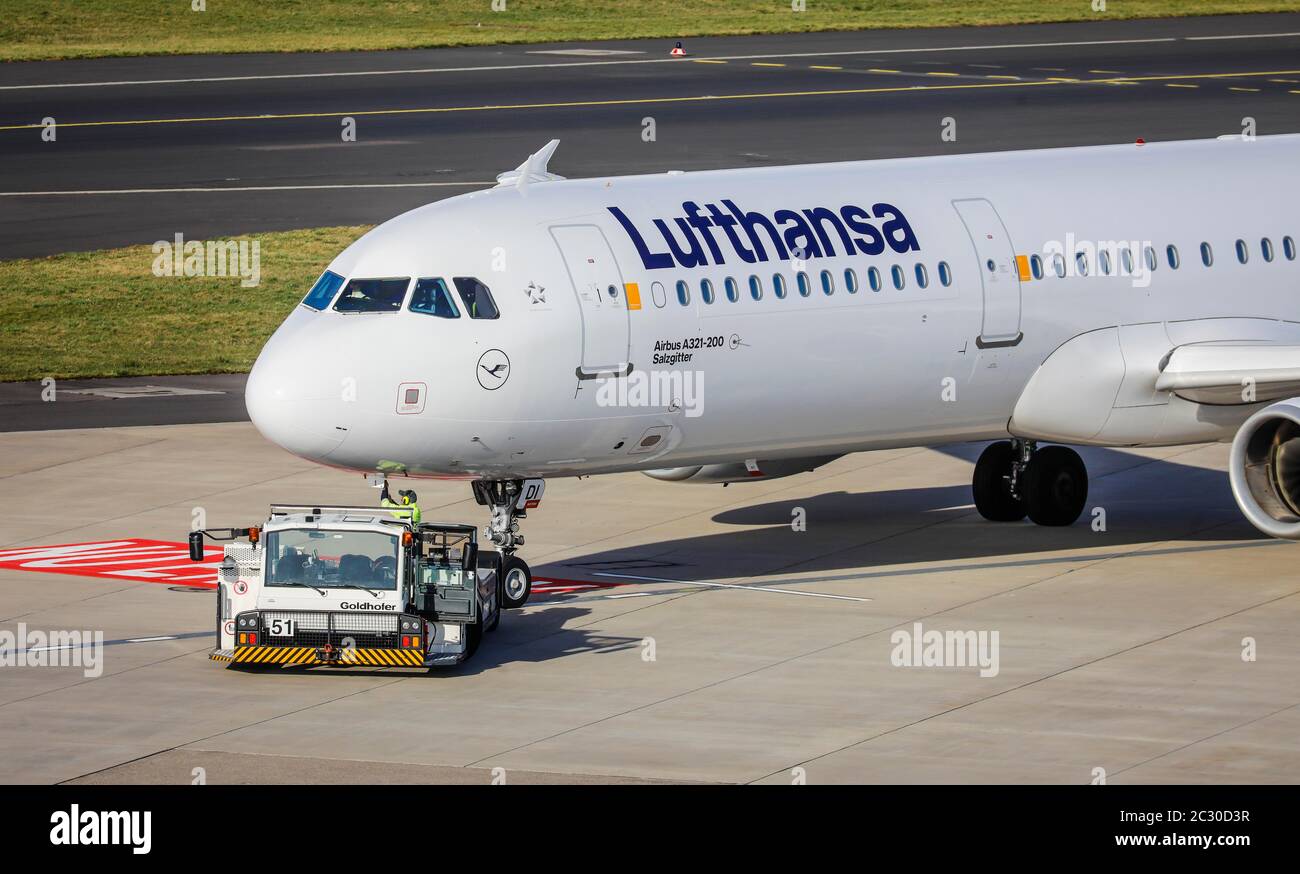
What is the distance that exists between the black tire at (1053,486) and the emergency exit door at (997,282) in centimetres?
362

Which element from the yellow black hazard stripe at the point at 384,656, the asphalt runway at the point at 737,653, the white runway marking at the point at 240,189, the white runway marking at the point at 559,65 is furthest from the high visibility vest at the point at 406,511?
the white runway marking at the point at 559,65

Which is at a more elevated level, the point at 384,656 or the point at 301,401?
the point at 301,401

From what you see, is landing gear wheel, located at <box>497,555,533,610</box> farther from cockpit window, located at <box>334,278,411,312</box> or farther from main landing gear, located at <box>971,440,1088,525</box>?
main landing gear, located at <box>971,440,1088,525</box>

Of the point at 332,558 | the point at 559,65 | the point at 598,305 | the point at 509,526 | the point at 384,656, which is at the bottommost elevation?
the point at 384,656

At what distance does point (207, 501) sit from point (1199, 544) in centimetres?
1509

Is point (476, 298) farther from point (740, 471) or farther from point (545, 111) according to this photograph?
point (545, 111)

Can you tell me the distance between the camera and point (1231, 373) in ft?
101

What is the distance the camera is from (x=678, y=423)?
28.9 meters

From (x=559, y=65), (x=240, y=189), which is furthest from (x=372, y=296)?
(x=559, y=65)

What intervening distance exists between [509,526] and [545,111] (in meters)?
45.0

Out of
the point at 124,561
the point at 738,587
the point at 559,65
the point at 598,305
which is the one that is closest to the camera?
the point at 598,305

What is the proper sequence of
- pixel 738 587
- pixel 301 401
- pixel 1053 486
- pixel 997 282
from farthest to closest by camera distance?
pixel 1053 486 < pixel 997 282 < pixel 738 587 < pixel 301 401

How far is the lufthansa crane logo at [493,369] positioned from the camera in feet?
90.8
